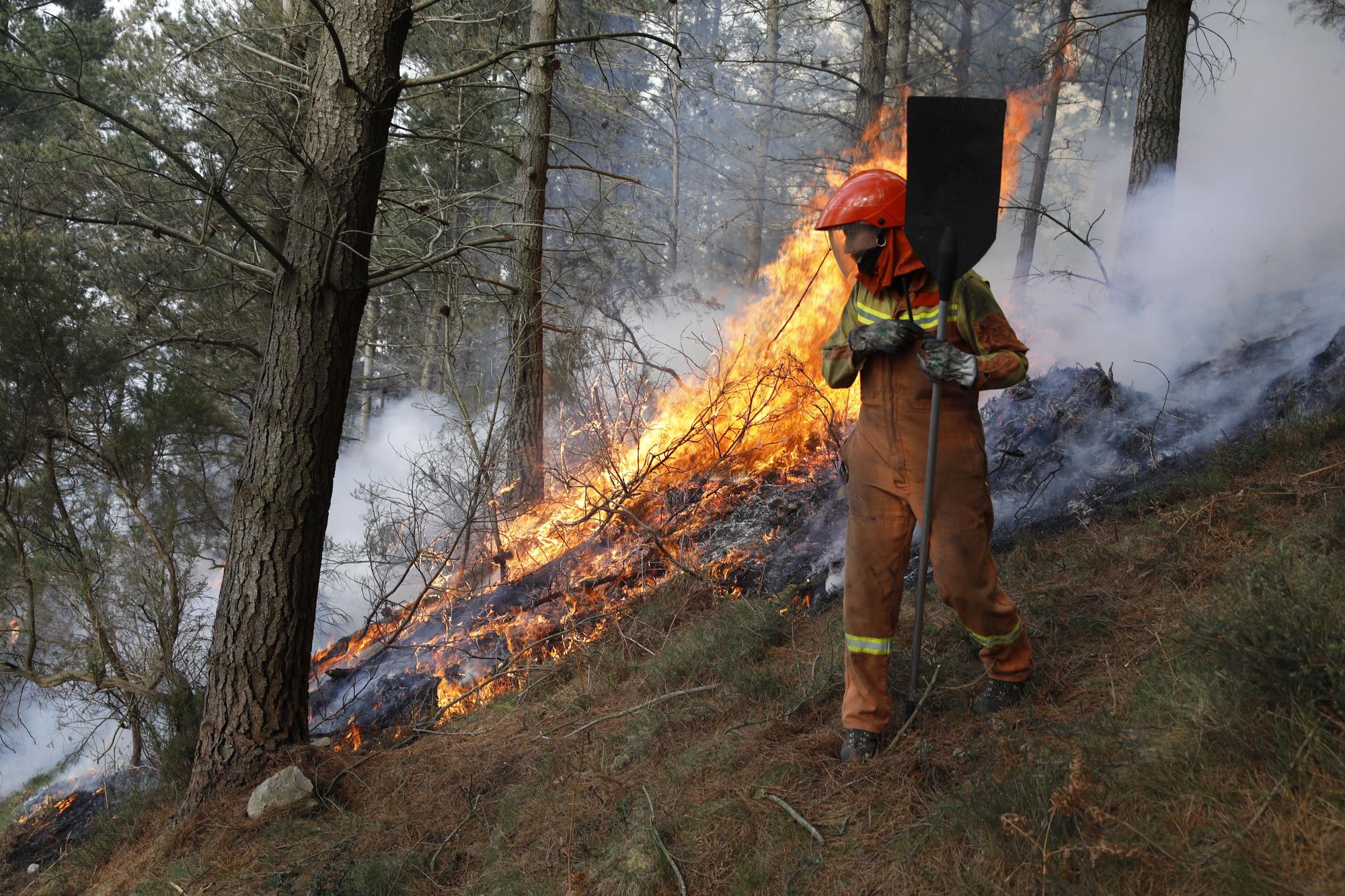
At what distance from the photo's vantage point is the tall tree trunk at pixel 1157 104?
22.0 feet

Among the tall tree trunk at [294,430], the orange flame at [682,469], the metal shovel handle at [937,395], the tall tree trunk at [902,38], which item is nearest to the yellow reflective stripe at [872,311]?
the metal shovel handle at [937,395]

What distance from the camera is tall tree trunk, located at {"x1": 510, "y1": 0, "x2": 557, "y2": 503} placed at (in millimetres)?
8617

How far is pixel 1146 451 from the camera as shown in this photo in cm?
570

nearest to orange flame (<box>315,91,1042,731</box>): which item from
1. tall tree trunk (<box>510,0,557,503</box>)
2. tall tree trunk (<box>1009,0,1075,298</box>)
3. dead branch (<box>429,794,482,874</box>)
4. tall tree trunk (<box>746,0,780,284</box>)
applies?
tall tree trunk (<box>510,0,557,503</box>)

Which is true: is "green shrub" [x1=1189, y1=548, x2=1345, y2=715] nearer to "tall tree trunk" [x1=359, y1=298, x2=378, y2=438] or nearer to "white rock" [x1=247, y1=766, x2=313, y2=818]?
"white rock" [x1=247, y1=766, x2=313, y2=818]

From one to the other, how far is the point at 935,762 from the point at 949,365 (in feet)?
5.19

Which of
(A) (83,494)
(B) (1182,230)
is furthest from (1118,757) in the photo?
(A) (83,494)

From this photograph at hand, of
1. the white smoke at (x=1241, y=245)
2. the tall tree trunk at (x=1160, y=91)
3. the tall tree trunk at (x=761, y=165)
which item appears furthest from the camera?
the tall tree trunk at (x=761, y=165)

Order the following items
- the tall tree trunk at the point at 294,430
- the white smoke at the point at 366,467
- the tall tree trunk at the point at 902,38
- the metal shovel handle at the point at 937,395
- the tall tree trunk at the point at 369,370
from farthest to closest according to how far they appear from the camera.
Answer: the tall tree trunk at the point at 369,370, the white smoke at the point at 366,467, the tall tree trunk at the point at 902,38, the tall tree trunk at the point at 294,430, the metal shovel handle at the point at 937,395

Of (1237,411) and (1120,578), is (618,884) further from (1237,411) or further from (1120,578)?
(1237,411)

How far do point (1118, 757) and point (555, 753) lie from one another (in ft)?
9.68

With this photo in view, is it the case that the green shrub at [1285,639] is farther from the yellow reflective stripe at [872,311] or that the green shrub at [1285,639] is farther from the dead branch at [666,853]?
the dead branch at [666,853]

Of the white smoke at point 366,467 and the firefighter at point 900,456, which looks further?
the white smoke at point 366,467

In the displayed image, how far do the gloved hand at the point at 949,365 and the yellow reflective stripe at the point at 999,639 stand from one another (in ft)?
3.54
